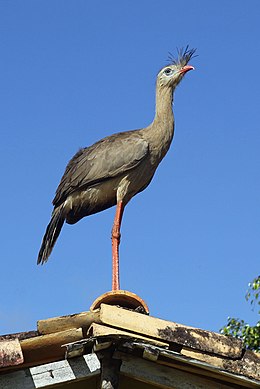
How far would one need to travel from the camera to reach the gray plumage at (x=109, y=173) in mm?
9055

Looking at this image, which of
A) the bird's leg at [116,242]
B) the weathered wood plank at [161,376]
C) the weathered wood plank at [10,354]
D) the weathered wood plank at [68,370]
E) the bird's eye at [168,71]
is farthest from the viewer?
the bird's eye at [168,71]

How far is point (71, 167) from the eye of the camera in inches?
380

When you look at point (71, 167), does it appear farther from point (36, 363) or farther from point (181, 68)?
point (36, 363)

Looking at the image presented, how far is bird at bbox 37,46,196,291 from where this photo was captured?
9055mm

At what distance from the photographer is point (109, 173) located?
29.8 feet

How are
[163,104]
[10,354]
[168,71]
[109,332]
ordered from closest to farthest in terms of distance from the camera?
[10,354]
[109,332]
[163,104]
[168,71]

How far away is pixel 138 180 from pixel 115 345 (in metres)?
4.57

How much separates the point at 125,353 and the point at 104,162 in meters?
4.78

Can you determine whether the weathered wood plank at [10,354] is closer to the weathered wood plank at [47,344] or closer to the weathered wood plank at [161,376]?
the weathered wood plank at [47,344]

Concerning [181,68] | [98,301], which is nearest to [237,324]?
[181,68]

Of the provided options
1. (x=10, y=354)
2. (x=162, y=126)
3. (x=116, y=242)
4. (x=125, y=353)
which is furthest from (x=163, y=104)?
(x=10, y=354)

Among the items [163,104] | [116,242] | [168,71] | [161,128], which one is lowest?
[116,242]

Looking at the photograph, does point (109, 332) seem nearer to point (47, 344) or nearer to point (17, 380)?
point (47, 344)

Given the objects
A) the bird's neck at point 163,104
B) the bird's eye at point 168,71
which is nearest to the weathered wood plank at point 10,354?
the bird's neck at point 163,104
